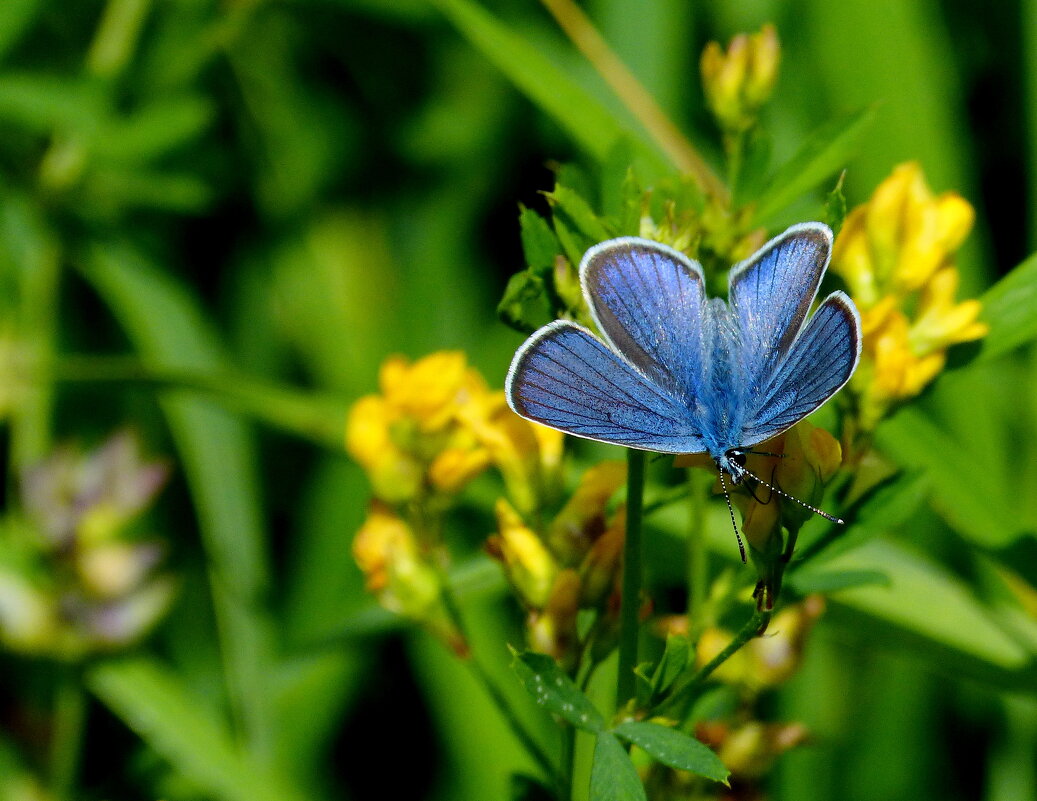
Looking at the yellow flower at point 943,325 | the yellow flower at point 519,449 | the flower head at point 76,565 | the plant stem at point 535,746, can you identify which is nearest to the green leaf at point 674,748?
the plant stem at point 535,746

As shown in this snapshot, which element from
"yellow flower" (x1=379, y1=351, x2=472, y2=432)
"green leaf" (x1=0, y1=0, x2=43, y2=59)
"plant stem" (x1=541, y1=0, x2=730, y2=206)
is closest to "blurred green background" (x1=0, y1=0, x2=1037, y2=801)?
"green leaf" (x1=0, y1=0, x2=43, y2=59)

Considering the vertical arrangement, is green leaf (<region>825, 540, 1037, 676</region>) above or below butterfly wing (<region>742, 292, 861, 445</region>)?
below

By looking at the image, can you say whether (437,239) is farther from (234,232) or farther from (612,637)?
(612,637)

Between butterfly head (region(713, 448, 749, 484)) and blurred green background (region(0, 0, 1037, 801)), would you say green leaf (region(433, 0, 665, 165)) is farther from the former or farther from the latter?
butterfly head (region(713, 448, 749, 484))

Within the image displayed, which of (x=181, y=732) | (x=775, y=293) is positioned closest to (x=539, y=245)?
(x=775, y=293)

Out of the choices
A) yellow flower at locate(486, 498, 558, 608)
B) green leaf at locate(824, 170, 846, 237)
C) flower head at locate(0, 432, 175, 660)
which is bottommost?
flower head at locate(0, 432, 175, 660)

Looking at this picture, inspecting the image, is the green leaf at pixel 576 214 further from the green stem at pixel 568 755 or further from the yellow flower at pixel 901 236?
the green stem at pixel 568 755

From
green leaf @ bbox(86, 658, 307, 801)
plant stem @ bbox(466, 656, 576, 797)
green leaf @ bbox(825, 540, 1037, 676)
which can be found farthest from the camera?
green leaf @ bbox(86, 658, 307, 801)
